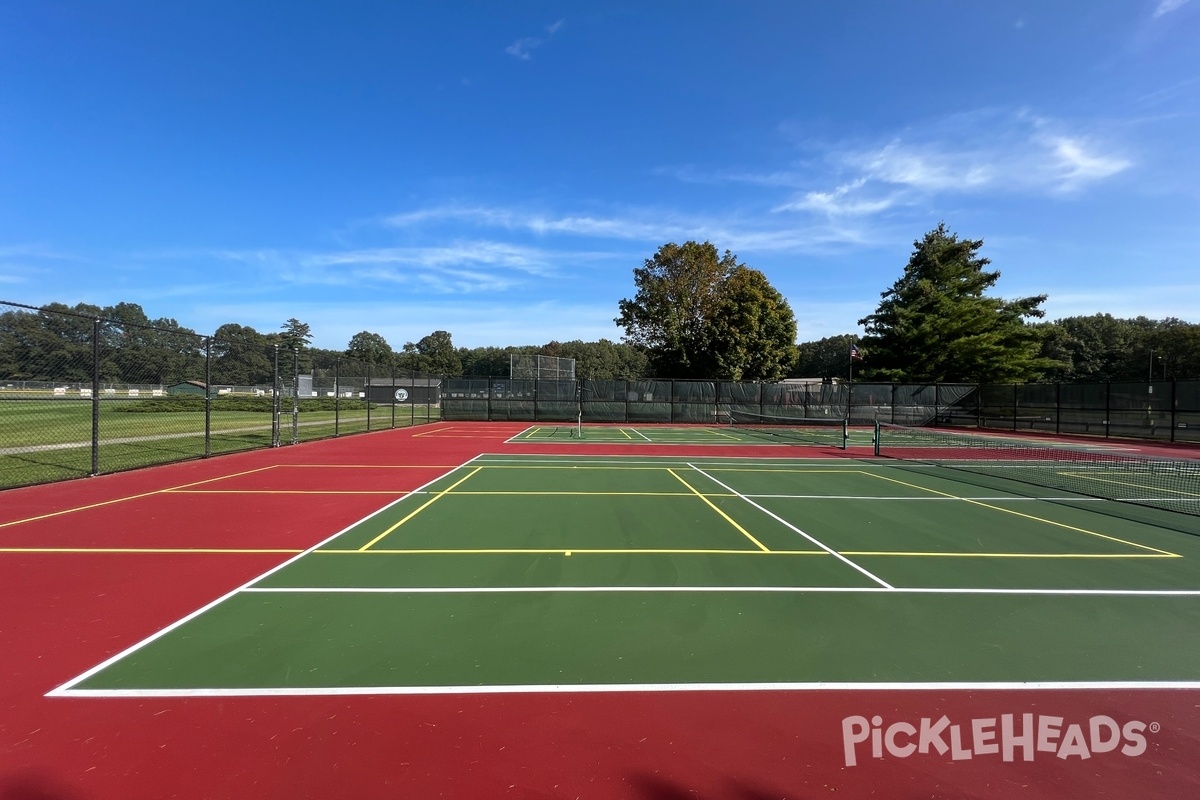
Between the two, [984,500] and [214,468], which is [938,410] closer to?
[984,500]

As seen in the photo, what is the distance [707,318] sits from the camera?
1764 inches

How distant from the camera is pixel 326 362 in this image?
23406mm

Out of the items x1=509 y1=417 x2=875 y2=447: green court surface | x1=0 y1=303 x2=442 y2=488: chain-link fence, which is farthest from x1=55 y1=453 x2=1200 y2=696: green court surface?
x1=509 y1=417 x2=875 y2=447: green court surface

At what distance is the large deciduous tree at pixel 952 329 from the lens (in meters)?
42.9

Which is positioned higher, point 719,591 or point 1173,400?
point 1173,400

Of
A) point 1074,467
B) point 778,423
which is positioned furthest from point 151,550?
point 778,423

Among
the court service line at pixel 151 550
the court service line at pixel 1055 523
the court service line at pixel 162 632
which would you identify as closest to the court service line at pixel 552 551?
the court service line at pixel 162 632

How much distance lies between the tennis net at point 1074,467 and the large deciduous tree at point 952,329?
63.5 feet

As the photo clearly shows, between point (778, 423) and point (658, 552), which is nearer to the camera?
point (658, 552)

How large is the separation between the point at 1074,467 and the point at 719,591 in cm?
1797

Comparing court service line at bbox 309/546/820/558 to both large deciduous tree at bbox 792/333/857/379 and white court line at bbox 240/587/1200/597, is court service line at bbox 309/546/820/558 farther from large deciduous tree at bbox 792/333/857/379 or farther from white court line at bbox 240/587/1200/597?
large deciduous tree at bbox 792/333/857/379

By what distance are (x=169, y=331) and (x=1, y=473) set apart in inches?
184

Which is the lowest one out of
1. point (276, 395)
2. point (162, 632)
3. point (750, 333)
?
point (162, 632)

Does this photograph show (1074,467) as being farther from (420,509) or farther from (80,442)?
(80,442)
